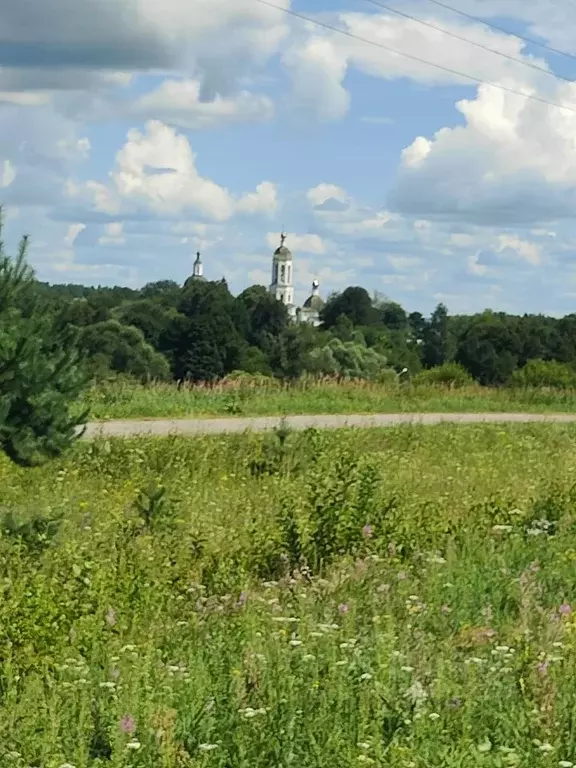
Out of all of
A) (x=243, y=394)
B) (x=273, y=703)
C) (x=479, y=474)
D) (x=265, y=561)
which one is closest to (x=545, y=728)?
(x=273, y=703)

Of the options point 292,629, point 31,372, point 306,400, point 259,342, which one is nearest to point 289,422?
A: point 306,400

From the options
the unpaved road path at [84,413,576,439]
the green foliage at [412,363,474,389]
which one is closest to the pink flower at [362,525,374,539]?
the unpaved road path at [84,413,576,439]

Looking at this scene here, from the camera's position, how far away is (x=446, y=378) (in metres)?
41.6

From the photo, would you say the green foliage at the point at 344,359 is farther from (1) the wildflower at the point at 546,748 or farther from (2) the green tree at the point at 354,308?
(1) the wildflower at the point at 546,748

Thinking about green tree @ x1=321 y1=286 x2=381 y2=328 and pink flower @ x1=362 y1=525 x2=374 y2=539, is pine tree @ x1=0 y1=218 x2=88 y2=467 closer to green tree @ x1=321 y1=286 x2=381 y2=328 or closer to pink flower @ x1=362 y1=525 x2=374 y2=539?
pink flower @ x1=362 y1=525 x2=374 y2=539

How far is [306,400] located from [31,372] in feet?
54.1

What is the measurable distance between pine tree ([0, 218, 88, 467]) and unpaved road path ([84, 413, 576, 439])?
3730 millimetres

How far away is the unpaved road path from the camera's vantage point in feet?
70.4

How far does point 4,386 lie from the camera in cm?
1459

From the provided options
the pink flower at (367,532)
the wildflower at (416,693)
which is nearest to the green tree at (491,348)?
the pink flower at (367,532)

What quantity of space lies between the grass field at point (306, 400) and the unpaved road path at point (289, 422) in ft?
3.99

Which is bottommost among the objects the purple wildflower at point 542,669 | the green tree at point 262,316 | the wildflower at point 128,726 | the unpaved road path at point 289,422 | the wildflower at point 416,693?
the wildflower at point 128,726

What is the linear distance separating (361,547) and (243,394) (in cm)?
2079

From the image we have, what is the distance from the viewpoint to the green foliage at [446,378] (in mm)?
38375
